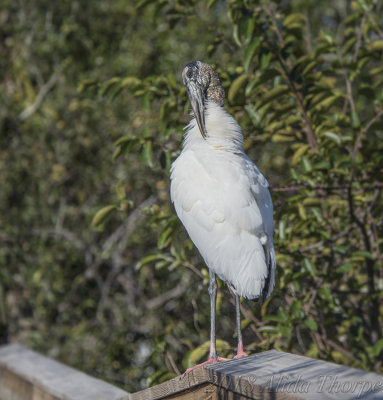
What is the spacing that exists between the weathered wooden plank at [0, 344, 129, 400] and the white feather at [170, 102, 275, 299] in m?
0.83

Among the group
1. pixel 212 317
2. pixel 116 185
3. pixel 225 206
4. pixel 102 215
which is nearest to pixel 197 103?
pixel 225 206

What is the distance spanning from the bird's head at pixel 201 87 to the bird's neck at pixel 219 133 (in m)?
0.02

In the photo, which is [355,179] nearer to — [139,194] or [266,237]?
[266,237]

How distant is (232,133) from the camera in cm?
222

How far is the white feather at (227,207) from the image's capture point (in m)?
2.07

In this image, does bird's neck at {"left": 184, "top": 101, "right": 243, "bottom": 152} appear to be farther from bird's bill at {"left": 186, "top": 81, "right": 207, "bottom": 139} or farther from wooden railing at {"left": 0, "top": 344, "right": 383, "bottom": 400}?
wooden railing at {"left": 0, "top": 344, "right": 383, "bottom": 400}

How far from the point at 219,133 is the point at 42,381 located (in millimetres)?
1852

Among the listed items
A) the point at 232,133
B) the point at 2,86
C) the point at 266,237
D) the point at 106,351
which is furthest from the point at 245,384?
the point at 2,86

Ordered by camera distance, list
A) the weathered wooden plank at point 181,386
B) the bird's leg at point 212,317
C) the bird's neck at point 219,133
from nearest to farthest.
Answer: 1. the weathered wooden plank at point 181,386
2. the bird's leg at point 212,317
3. the bird's neck at point 219,133

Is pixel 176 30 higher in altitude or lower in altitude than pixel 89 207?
higher

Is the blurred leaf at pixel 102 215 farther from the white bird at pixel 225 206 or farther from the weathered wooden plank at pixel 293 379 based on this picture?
the weathered wooden plank at pixel 293 379

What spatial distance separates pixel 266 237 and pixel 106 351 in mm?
3104

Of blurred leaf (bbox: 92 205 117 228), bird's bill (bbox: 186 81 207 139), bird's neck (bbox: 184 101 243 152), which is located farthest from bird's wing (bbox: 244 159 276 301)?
blurred leaf (bbox: 92 205 117 228)

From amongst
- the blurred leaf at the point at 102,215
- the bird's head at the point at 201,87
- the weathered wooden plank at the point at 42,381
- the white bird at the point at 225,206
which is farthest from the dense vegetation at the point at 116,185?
the white bird at the point at 225,206
